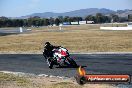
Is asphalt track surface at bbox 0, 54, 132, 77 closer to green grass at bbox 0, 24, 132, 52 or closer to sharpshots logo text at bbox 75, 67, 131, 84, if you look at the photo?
sharpshots logo text at bbox 75, 67, 131, 84

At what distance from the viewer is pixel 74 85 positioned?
1488cm

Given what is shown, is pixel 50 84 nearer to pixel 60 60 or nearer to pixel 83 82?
pixel 83 82

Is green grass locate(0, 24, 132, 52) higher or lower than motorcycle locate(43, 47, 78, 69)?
lower

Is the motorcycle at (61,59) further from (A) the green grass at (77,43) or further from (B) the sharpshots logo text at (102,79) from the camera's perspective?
(A) the green grass at (77,43)

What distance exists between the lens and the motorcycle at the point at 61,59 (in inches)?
858

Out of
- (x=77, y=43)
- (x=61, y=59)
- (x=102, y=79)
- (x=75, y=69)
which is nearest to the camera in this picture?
(x=102, y=79)

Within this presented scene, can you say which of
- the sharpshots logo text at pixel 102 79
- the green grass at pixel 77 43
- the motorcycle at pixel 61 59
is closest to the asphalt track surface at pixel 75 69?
the motorcycle at pixel 61 59

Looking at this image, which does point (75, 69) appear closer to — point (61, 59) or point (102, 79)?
point (61, 59)

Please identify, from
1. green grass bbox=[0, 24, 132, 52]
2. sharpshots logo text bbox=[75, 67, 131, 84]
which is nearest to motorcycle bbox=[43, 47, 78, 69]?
sharpshots logo text bbox=[75, 67, 131, 84]

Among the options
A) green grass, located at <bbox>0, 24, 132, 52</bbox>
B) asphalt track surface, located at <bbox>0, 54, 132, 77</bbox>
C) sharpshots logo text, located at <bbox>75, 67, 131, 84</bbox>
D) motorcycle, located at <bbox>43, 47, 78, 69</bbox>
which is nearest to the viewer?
sharpshots logo text, located at <bbox>75, 67, 131, 84</bbox>

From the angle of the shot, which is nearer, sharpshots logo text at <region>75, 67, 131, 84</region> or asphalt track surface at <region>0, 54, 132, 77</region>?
sharpshots logo text at <region>75, 67, 131, 84</region>

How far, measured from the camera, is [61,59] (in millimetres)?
21969

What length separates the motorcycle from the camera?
2179 centimetres

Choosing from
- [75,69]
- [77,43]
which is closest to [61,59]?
[75,69]
